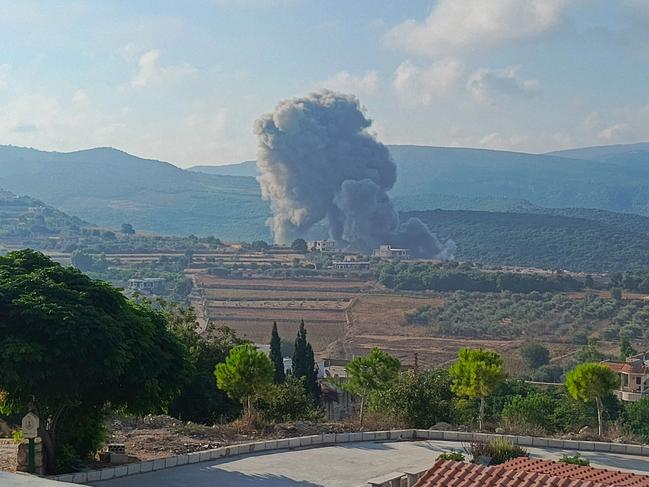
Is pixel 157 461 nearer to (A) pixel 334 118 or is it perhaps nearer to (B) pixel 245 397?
(B) pixel 245 397

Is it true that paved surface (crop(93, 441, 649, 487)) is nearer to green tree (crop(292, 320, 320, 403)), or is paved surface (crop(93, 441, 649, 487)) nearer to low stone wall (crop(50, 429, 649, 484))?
low stone wall (crop(50, 429, 649, 484))

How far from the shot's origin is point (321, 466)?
52.9 feet

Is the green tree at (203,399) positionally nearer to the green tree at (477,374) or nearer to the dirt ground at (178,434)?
the dirt ground at (178,434)

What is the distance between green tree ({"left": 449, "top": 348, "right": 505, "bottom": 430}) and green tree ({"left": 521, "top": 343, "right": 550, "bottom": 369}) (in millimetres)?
38351

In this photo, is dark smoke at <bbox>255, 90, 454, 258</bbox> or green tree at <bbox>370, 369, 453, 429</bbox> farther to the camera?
dark smoke at <bbox>255, 90, 454, 258</bbox>

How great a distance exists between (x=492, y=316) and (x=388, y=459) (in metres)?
63.7

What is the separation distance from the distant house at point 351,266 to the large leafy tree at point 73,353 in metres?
92.4

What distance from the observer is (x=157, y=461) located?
1552 cm

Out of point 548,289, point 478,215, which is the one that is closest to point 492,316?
point 548,289

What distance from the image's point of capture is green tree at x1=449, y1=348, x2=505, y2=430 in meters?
20.4

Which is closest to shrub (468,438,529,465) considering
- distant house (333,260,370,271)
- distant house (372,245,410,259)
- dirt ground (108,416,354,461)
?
dirt ground (108,416,354,461)

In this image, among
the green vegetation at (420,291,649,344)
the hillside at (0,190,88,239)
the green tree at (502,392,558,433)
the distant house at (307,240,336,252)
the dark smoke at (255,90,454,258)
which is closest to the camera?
the green tree at (502,392,558,433)

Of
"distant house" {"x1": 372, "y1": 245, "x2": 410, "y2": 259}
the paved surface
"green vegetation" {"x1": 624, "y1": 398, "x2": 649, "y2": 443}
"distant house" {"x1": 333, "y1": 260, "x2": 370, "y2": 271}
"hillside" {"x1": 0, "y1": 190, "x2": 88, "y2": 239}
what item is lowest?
"green vegetation" {"x1": 624, "y1": 398, "x2": 649, "y2": 443}

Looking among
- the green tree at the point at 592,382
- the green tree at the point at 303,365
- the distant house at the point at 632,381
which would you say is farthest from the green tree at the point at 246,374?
the distant house at the point at 632,381
